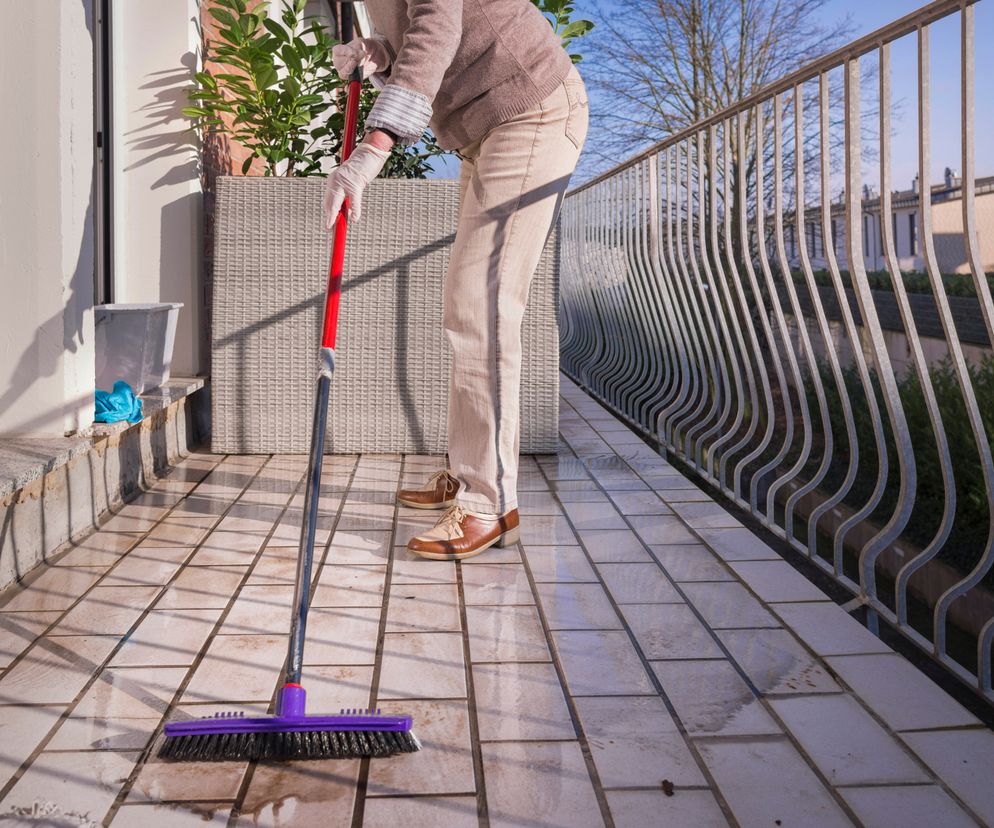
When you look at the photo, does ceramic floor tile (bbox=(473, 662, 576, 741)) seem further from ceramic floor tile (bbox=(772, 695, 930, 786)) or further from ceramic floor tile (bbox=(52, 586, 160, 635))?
ceramic floor tile (bbox=(52, 586, 160, 635))

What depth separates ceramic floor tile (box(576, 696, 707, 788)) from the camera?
149cm

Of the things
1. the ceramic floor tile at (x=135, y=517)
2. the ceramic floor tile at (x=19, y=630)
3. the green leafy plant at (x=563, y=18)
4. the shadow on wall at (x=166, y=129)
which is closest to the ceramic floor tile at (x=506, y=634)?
the ceramic floor tile at (x=19, y=630)

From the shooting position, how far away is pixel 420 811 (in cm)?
140

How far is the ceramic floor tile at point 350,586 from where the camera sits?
2260 mm

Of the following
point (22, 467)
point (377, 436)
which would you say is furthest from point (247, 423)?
point (22, 467)

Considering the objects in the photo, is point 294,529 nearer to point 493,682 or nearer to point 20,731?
point 493,682

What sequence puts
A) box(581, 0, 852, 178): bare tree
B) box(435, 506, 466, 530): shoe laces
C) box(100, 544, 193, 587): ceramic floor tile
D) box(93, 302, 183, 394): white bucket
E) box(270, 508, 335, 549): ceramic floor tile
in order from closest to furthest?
box(100, 544, 193, 587): ceramic floor tile < box(435, 506, 466, 530): shoe laces < box(270, 508, 335, 549): ceramic floor tile < box(93, 302, 183, 394): white bucket < box(581, 0, 852, 178): bare tree

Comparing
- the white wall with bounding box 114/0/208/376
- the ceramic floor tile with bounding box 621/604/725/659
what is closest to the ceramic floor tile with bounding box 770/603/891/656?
the ceramic floor tile with bounding box 621/604/725/659

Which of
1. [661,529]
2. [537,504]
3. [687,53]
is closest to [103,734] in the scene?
[661,529]

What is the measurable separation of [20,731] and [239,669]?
0.37 metres

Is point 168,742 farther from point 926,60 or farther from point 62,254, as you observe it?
point 926,60

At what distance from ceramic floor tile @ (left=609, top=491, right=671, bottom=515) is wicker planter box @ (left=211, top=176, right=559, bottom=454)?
2.44 feet

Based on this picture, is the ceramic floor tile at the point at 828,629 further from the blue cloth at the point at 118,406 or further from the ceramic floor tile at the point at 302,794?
the blue cloth at the point at 118,406

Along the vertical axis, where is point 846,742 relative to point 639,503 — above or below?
below
